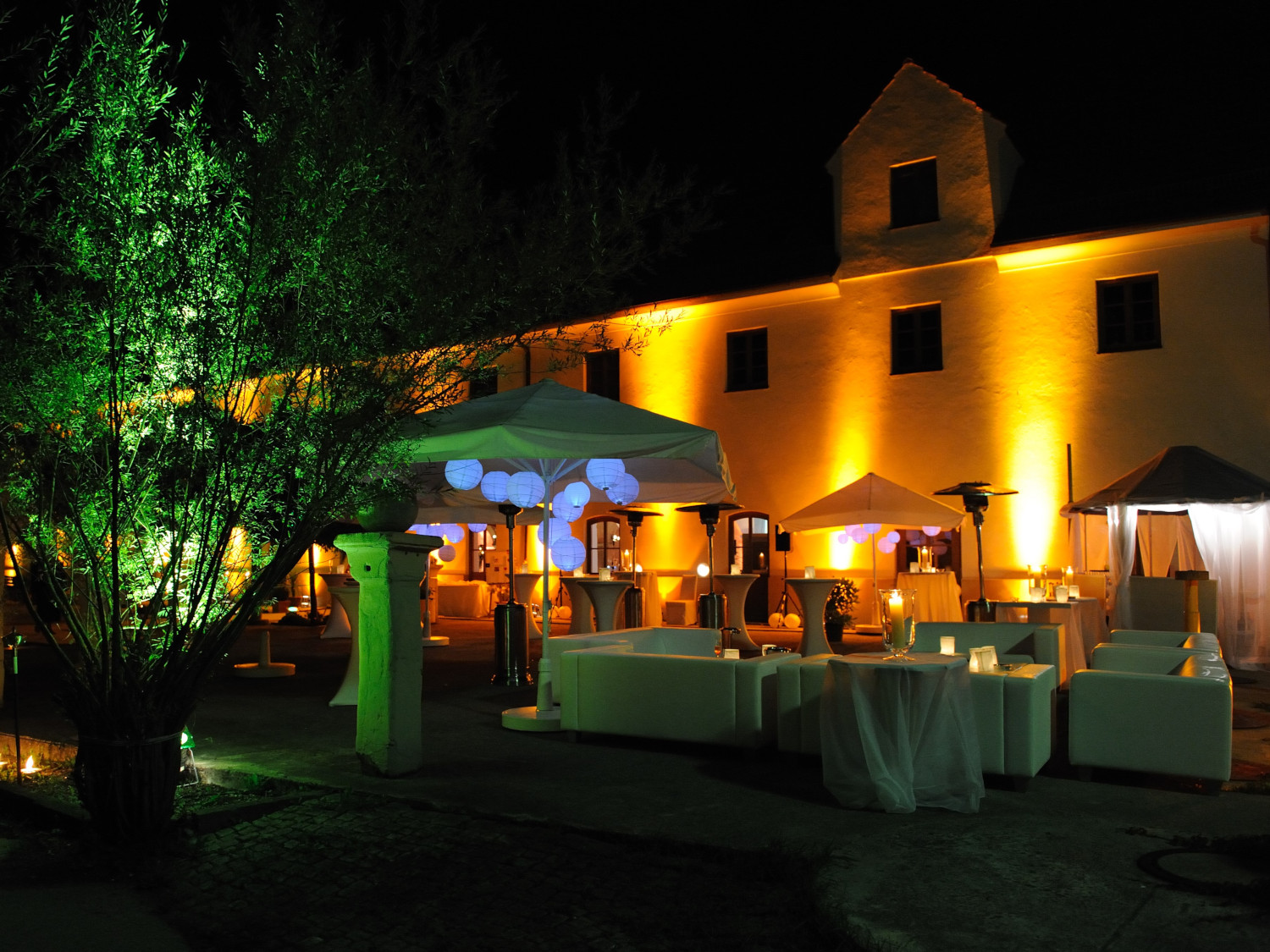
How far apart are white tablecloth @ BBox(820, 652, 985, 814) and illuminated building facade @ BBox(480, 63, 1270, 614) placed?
1046 cm

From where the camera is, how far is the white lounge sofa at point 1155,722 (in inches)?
214

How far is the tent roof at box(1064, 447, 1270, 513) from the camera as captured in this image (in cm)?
1142

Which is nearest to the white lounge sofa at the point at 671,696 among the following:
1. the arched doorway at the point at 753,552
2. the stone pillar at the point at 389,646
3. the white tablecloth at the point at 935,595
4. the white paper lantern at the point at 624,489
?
the stone pillar at the point at 389,646

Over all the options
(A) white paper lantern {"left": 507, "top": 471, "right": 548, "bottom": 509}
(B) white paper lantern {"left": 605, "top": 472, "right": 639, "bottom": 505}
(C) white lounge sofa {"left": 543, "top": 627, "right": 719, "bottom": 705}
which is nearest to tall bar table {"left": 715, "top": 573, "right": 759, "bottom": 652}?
(B) white paper lantern {"left": 605, "top": 472, "right": 639, "bottom": 505}

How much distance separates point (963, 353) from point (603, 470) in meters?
9.34

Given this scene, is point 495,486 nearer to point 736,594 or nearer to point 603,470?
point 603,470

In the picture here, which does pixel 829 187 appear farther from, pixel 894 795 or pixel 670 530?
pixel 894 795

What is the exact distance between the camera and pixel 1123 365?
1446cm

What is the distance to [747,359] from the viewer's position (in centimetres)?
1802

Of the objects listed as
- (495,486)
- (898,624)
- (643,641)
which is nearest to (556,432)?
(495,486)

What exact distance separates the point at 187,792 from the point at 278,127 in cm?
353

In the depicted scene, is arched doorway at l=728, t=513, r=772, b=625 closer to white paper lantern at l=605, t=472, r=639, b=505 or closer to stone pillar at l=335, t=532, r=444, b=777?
white paper lantern at l=605, t=472, r=639, b=505

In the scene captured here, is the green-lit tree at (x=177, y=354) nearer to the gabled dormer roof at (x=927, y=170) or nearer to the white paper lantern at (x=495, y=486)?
the white paper lantern at (x=495, y=486)

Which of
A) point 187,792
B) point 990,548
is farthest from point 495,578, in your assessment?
point 187,792
